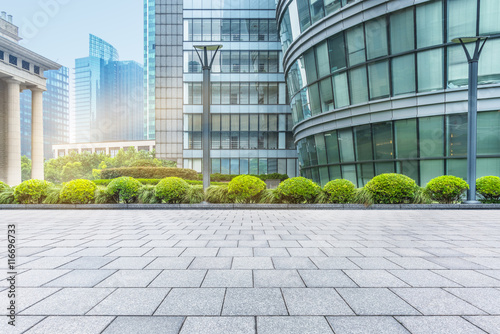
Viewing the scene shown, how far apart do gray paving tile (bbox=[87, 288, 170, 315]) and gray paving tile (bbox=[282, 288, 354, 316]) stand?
1.60 m

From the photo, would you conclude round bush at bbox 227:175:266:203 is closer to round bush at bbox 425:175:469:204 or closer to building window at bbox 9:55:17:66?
round bush at bbox 425:175:469:204

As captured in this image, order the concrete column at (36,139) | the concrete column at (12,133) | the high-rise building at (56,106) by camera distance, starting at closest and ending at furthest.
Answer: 1. the concrete column at (12,133)
2. the concrete column at (36,139)
3. the high-rise building at (56,106)

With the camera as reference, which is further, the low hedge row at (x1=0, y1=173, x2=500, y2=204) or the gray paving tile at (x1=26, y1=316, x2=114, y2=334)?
the low hedge row at (x1=0, y1=173, x2=500, y2=204)

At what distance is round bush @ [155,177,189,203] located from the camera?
45.3 ft

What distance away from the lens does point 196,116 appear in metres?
38.5

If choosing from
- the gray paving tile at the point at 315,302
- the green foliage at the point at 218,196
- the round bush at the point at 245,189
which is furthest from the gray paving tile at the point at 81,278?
the green foliage at the point at 218,196

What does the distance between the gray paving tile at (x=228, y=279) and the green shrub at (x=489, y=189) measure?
14983 millimetres

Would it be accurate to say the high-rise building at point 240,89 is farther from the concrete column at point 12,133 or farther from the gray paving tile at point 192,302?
the gray paving tile at point 192,302

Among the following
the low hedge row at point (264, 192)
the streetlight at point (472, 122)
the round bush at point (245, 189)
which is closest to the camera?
the streetlight at point (472, 122)

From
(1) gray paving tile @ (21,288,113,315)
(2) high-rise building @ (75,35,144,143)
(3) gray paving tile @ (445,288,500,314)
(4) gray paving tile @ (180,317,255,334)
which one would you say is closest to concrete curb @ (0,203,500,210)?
(3) gray paving tile @ (445,288,500,314)

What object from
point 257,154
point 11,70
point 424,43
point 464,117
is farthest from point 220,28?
point 11,70

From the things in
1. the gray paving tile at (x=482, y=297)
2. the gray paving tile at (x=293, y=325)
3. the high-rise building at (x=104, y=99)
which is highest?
the high-rise building at (x=104, y=99)

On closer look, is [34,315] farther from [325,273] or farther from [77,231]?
[77,231]

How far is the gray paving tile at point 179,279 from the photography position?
3756mm
